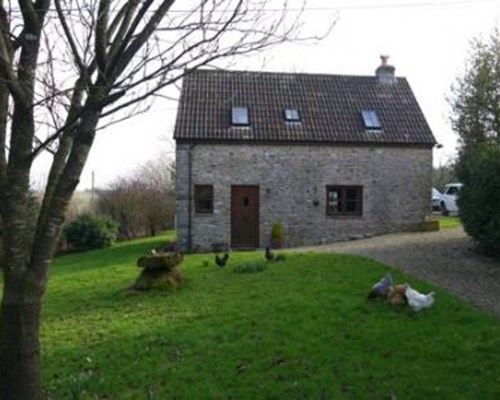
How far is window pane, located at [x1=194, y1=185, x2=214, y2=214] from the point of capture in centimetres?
2347

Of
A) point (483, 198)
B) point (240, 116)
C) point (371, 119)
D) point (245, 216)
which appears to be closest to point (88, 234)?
point (245, 216)

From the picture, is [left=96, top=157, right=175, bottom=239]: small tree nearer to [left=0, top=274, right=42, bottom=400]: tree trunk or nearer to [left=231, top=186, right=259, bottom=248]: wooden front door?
[left=231, top=186, right=259, bottom=248]: wooden front door

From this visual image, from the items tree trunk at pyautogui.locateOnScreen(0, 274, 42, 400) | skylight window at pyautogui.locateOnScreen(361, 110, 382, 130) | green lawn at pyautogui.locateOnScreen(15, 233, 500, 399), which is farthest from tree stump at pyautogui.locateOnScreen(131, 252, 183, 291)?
→ skylight window at pyautogui.locateOnScreen(361, 110, 382, 130)

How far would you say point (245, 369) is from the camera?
27.3ft

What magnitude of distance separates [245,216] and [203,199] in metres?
1.64

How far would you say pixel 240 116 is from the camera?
24344mm

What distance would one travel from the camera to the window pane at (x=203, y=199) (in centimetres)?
2347

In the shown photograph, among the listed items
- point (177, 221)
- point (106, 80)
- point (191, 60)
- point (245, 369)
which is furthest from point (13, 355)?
point (177, 221)

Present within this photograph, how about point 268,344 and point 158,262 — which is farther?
point 158,262

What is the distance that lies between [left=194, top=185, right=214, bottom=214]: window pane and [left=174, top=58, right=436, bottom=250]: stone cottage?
36mm

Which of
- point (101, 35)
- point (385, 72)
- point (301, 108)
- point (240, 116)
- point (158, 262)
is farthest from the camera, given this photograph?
point (385, 72)

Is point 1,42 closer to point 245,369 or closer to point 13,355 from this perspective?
point 13,355

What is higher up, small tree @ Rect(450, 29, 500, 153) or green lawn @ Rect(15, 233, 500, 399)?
small tree @ Rect(450, 29, 500, 153)

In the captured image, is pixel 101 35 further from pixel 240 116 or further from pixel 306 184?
pixel 240 116
